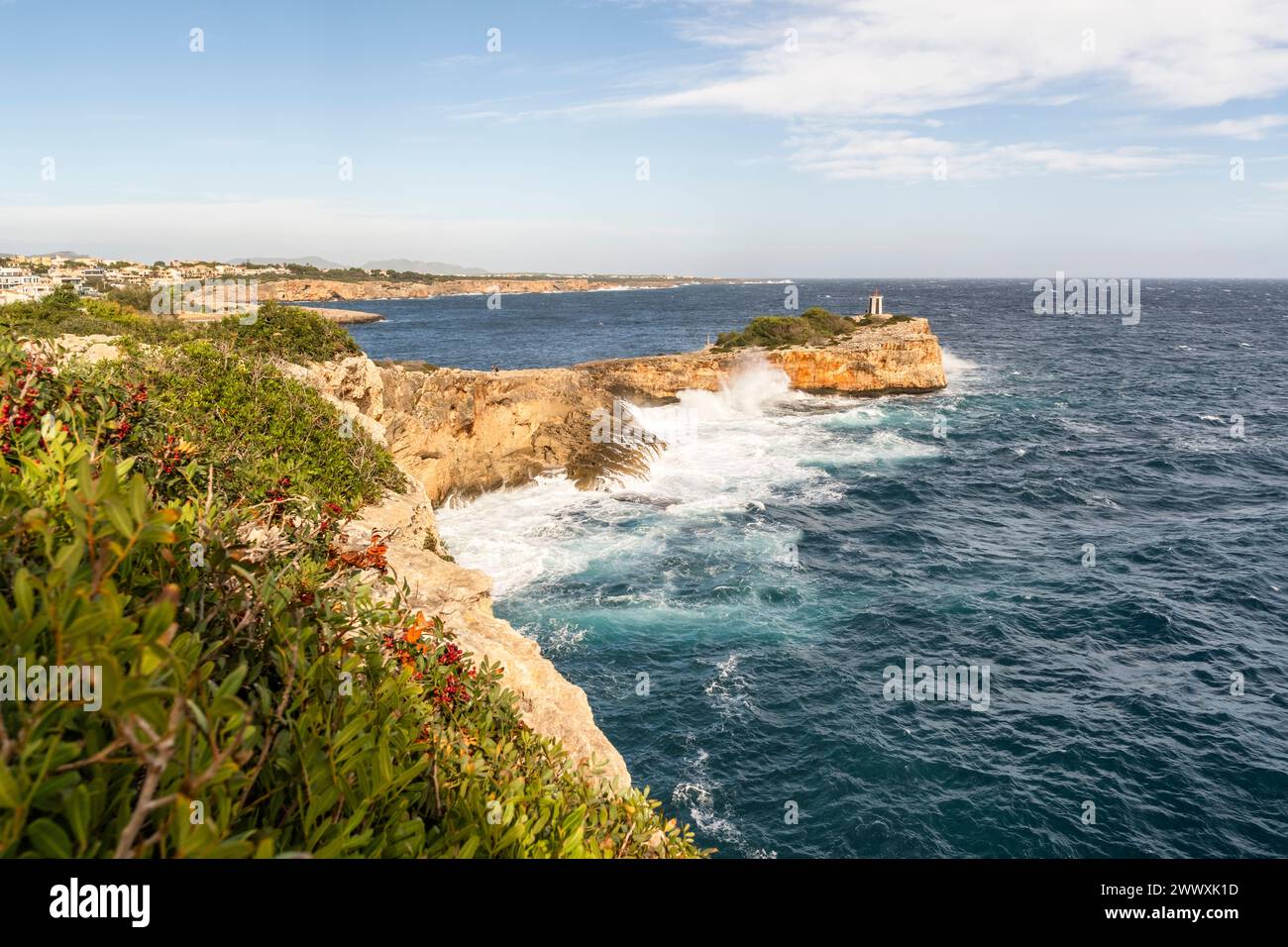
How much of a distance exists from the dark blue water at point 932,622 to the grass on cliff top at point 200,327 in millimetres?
8584

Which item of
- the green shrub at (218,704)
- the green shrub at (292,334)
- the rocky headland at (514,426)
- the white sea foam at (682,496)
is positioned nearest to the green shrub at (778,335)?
the rocky headland at (514,426)

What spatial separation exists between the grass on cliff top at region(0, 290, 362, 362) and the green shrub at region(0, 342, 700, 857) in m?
10.6

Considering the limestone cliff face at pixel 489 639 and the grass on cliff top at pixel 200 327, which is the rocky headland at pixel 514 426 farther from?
the grass on cliff top at pixel 200 327

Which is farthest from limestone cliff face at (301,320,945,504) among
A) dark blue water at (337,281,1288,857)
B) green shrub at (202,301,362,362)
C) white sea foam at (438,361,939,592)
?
green shrub at (202,301,362,362)

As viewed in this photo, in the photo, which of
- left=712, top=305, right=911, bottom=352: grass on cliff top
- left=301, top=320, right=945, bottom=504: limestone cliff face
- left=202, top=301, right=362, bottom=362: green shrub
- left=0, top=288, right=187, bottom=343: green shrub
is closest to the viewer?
left=0, top=288, right=187, bottom=343: green shrub

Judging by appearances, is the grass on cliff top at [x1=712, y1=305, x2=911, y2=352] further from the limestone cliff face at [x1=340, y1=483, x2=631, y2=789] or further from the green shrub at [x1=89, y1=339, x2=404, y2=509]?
the limestone cliff face at [x1=340, y1=483, x2=631, y2=789]

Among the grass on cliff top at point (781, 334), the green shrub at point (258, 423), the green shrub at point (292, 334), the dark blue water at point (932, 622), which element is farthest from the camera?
the grass on cliff top at point (781, 334)

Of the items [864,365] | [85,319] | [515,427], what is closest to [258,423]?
[85,319]

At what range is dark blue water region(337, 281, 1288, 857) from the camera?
45.2 ft

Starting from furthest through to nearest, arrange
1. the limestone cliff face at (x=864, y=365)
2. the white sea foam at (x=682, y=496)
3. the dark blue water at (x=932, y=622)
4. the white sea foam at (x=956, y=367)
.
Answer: the white sea foam at (x=956, y=367)
the limestone cliff face at (x=864, y=365)
the white sea foam at (x=682, y=496)
the dark blue water at (x=932, y=622)

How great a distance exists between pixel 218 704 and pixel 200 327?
20040mm

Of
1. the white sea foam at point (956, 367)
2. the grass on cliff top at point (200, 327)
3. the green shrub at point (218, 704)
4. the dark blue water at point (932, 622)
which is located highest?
the white sea foam at point (956, 367)

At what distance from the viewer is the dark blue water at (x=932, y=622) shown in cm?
1379
